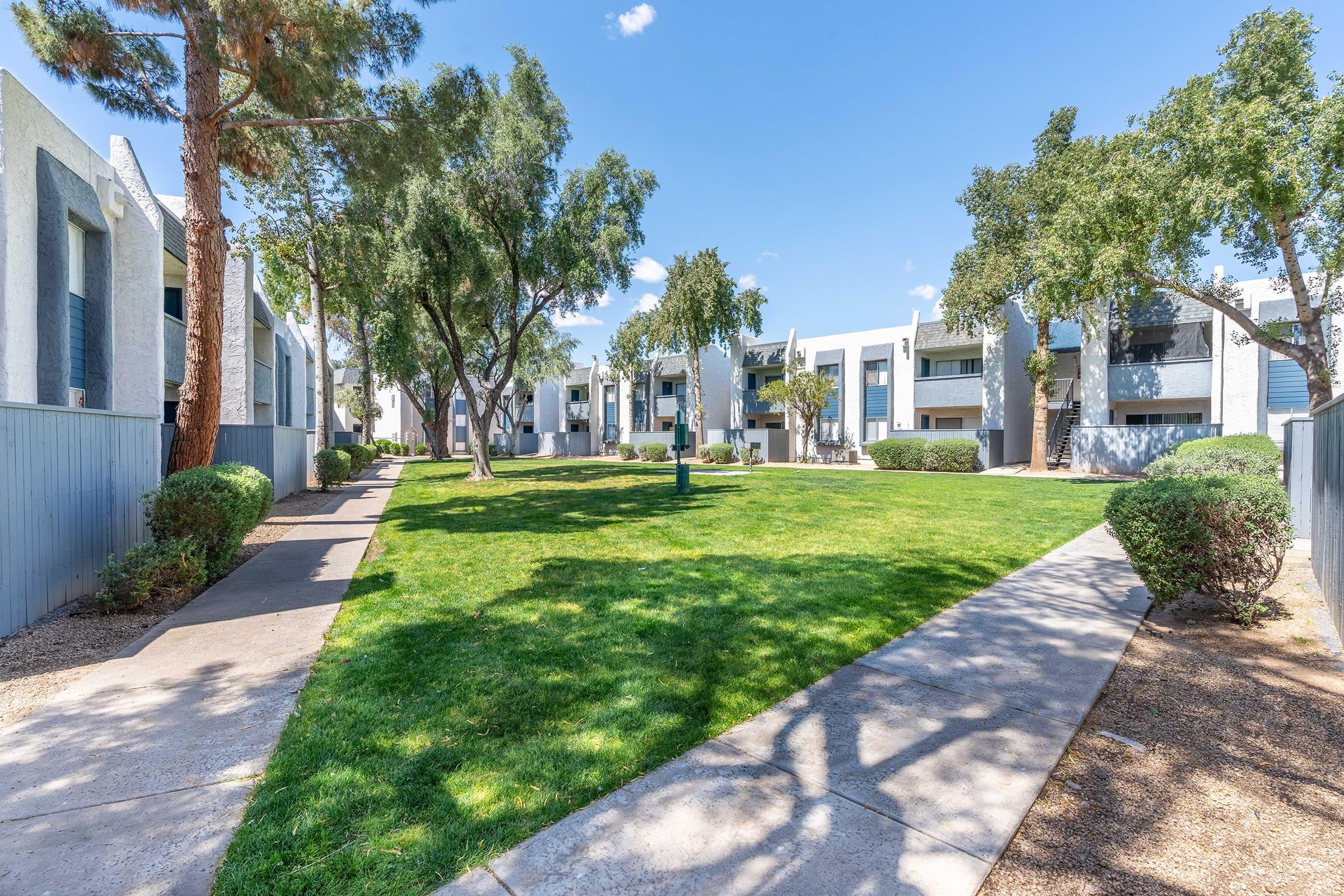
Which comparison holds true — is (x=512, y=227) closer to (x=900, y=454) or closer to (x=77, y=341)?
(x=77, y=341)

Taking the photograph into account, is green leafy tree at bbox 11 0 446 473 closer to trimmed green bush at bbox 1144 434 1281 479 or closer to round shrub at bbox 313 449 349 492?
round shrub at bbox 313 449 349 492

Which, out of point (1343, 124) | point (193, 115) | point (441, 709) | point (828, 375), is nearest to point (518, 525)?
point (441, 709)

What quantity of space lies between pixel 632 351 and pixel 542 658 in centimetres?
3678

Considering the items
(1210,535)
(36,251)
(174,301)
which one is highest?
(174,301)

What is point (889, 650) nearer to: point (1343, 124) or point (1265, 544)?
point (1265, 544)

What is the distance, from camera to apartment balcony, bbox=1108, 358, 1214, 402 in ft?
71.4

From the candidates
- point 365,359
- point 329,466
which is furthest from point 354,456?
point 365,359

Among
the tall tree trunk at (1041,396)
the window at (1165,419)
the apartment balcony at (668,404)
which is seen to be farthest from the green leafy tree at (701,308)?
the window at (1165,419)

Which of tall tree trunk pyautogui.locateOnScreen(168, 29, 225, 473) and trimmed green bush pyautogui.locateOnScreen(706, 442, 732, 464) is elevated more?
tall tree trunk pyautogui.locateOnScreen(168, 29, 225, 473)

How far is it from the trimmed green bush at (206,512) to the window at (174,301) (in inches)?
492

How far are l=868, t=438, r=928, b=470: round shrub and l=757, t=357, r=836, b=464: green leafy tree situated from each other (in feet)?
14.7

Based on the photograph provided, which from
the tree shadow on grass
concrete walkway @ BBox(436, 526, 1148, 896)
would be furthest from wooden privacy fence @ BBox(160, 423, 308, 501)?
concrete walkway @ BBox(436, 526, 1148, 896)

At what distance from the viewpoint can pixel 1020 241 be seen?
22.2 m

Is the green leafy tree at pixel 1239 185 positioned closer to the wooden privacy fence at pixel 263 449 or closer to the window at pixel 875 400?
the window at pixel 875 400
